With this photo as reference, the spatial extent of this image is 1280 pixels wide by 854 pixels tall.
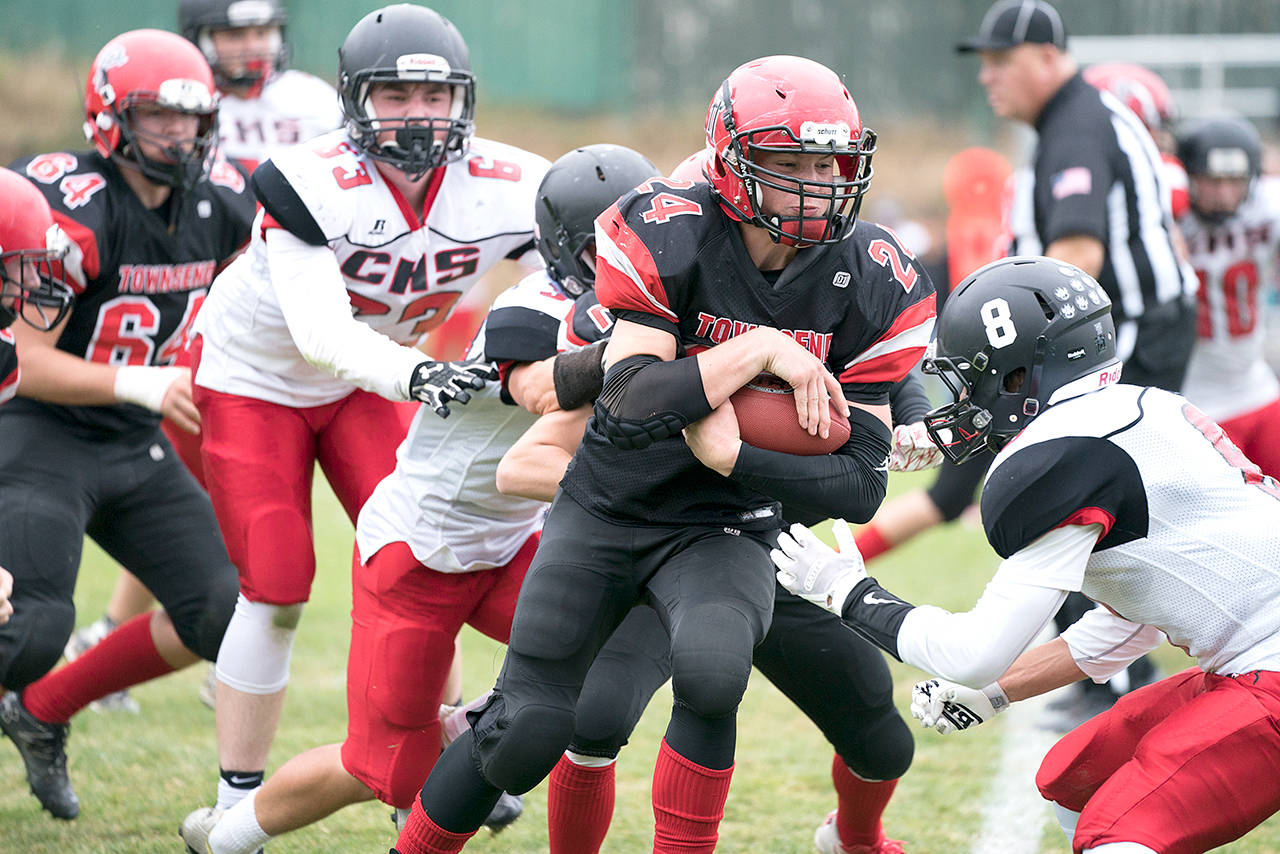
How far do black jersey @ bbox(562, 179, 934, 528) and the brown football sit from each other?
134 mm

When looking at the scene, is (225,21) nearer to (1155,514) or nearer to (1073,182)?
(1073,182)

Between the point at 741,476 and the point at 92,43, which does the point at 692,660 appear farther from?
the point at 92,43

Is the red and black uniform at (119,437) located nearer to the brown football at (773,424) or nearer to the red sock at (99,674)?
the red sock at (99,674)

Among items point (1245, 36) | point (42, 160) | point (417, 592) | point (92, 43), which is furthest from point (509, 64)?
point (417, 592)

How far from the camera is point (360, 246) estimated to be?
3.76 meters

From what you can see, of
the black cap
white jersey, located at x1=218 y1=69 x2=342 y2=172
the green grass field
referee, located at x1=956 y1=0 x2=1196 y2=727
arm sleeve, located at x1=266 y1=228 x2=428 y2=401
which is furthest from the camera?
white jersey, located at x1=218 y1=69 x2=342 y2=172

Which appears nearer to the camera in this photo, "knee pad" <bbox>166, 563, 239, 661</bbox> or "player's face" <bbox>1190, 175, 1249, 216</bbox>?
"knee pad" <bbox>166, 563, 239, 661</bbox>

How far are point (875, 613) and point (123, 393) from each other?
2.34 m

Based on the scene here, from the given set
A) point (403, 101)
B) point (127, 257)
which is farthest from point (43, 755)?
point (403, 101)

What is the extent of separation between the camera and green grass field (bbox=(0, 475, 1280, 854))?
3.89 meters

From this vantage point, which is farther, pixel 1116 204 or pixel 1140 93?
pixel 1140 93

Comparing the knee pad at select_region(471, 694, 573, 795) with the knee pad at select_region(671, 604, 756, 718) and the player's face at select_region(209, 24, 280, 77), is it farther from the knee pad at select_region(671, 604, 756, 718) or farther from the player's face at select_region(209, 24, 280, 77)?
the player's face at select_region(209, 24, 280, 77)

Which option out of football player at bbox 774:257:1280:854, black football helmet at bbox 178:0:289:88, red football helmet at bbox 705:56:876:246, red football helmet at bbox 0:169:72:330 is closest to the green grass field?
football player at bbox 774:257:1280:854

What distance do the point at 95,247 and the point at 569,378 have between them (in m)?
1.70
